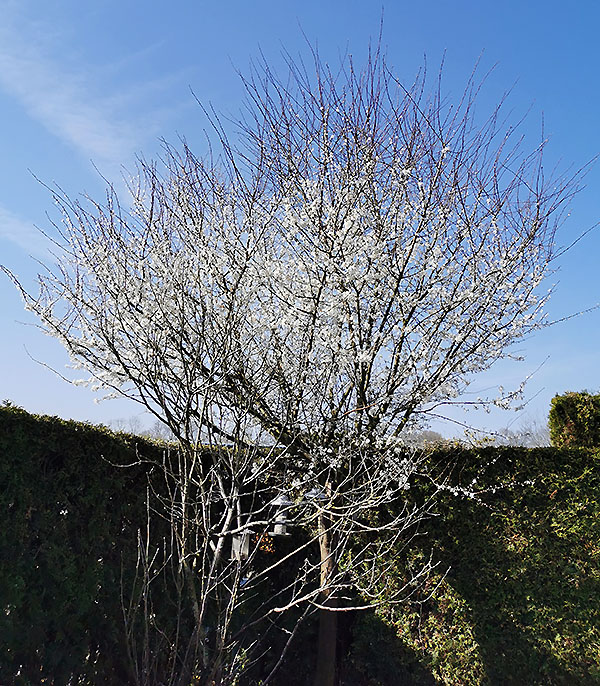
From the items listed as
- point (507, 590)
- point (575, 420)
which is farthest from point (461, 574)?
point (575, 420)

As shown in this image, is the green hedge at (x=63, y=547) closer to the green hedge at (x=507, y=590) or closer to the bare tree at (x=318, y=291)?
the bare tree at (x=318, y=291)

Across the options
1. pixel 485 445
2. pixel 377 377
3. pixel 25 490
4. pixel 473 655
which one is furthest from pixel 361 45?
pixel 473 655

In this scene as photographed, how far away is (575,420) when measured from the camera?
16.4ft

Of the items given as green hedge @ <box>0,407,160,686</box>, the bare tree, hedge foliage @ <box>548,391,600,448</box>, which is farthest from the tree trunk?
hedge foliage @ <box>548,391,600,448</box>

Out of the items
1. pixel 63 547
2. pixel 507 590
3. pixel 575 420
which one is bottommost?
pixel 507 590

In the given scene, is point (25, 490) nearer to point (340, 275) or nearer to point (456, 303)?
point (340, 275)

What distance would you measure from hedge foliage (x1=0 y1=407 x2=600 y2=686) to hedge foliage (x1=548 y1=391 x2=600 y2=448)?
478 millimetres

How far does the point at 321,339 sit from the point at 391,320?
625 millimetres

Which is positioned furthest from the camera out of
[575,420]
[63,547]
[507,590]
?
[575,420]

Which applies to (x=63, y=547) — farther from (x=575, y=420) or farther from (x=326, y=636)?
(x=575, y=420)

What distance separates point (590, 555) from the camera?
4.29m

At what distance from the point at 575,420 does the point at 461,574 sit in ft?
5.90

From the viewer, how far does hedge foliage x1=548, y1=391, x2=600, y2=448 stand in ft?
16.0

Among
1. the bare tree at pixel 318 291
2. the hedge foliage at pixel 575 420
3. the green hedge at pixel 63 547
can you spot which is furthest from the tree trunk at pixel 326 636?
the hedge foliage at pixel 575 420
